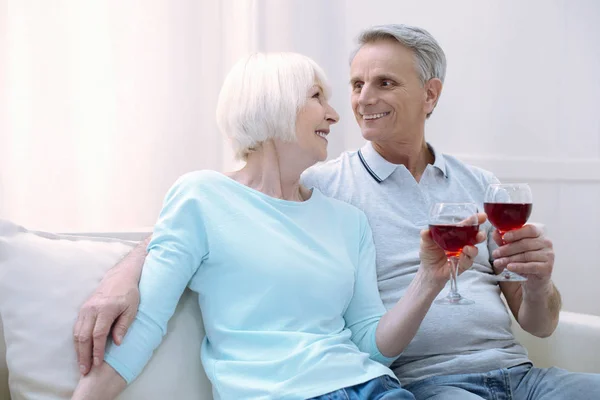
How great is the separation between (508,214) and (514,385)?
0.48 m

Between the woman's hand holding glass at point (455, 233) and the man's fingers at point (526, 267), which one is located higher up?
the woman's hand holding glass at point (455, 233)

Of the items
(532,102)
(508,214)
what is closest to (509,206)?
(508,214)

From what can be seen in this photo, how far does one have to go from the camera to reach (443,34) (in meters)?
2.98

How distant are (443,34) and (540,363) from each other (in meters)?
1.62

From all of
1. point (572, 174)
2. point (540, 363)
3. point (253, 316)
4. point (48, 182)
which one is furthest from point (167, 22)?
point (572, 174)

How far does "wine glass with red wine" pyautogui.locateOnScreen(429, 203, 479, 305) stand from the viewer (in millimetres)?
1238

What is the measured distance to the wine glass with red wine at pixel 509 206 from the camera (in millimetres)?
1359

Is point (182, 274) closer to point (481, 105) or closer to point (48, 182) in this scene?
point (48, 182)

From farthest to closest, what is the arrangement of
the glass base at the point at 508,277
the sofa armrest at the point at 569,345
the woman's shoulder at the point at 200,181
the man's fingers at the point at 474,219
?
the sofa armrest at the point at 569,345
the woman's shoulder at the point at 200,181
the glass base at the point at 508,277
the man's fingers at the point at 474,219

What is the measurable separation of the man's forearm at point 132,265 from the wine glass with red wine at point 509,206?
2.39ft

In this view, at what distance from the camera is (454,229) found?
1237 millimetres

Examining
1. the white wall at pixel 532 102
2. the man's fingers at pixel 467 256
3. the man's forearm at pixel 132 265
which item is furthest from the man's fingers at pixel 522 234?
the white wall at pixel 532 102

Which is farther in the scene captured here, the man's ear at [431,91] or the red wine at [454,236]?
the man's ear at [431,91]

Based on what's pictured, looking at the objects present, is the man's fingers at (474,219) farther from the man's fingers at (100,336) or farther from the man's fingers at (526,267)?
the man's fingers at (100,336)
